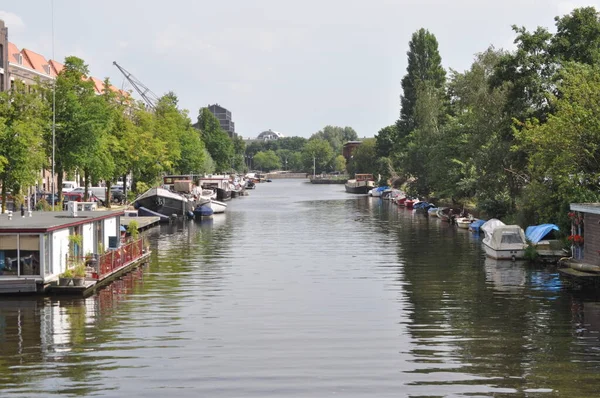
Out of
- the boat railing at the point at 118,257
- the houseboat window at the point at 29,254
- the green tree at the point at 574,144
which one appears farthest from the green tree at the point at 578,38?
the houseboat window at the point at 29,254

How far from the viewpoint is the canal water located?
82.6 feet

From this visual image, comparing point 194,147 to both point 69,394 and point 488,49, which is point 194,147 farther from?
point 69,394

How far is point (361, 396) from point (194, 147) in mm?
130780

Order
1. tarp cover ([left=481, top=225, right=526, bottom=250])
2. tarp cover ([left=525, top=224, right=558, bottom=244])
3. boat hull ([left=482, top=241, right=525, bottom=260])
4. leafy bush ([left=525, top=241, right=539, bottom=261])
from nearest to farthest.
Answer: leafy bush ([left=525, top=241, right=539, bottom=261]), tarp cover ([left=525, top=224, right=558, bottom=244]), boat hull ([left=482, top=241, right=525, bottom=260]), tarp cover ([left=481, top=225, right=526, bottom=250])

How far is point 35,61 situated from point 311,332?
106798 millimetres

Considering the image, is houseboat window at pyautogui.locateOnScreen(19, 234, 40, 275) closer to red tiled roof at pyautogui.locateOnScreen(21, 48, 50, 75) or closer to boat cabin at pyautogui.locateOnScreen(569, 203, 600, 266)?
boat cabin at pyautogui.locateOnScreen(569, 203, 600, 266)

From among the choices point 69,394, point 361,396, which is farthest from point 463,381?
point 69,394

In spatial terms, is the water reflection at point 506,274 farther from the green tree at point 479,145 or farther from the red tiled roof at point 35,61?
the red tiled roof at point 35,61

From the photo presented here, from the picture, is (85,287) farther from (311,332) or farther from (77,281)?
(311,332)

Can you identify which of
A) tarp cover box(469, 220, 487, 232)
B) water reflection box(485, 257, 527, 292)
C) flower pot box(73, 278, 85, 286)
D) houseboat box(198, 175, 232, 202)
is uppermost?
houseboat box(198, 175, 232, 202)

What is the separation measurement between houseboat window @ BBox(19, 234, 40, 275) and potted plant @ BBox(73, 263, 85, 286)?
5.75 feet

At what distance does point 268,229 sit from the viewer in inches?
3408

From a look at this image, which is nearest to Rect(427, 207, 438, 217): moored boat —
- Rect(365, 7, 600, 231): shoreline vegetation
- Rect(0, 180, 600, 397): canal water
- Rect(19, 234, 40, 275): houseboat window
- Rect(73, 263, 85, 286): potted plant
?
Rect(365, 7, 600, 231): shoreline vegetation

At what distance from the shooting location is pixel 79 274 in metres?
41.8
